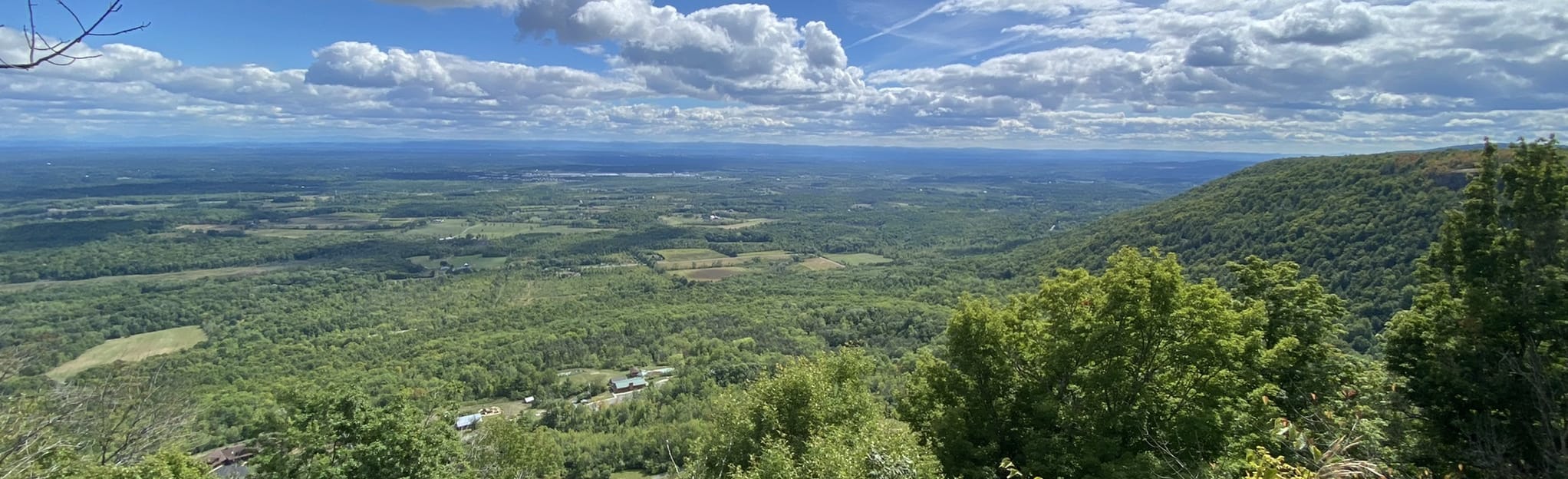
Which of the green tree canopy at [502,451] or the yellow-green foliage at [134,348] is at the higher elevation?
the green tree canopy at [502,451]

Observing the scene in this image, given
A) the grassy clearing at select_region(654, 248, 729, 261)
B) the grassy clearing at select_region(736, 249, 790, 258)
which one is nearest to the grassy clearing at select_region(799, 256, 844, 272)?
the grassy clearing at select_region(736, 249, 790, 258)

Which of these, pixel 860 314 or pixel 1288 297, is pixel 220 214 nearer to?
pixel 860 314

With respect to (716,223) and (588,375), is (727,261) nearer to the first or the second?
(716,223)

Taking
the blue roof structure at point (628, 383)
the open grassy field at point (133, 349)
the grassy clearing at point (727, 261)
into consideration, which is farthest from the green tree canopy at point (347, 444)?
the grassy clearing at point (727, 261)

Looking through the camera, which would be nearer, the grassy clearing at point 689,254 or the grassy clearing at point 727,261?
the grassy clearing at point 727,261

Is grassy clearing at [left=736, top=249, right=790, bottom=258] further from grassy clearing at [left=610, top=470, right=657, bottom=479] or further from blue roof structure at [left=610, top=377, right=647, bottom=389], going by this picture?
grassy clearing at [left=610, top=470, right=657, bottom=479]

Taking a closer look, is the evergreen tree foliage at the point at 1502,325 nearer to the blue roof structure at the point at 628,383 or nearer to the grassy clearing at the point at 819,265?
the blue roof structure at the point at 628,383

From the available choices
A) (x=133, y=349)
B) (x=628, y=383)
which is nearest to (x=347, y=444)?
(x=628, y=383)
